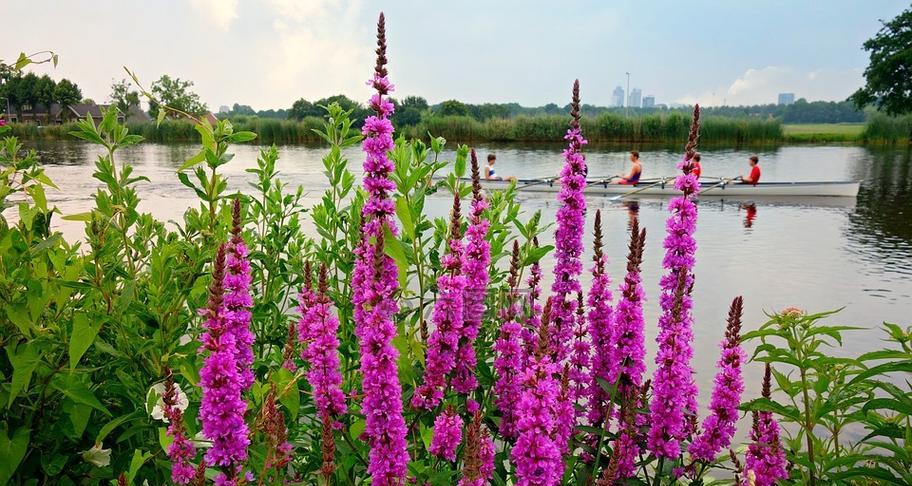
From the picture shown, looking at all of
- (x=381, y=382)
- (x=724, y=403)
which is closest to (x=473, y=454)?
(x=381, y=382)

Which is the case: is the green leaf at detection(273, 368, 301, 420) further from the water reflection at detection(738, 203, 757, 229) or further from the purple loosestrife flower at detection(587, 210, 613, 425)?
the water reflection at detection(738, 203, 757, 229)

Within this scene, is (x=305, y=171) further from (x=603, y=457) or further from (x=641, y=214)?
(x=603, y=457)

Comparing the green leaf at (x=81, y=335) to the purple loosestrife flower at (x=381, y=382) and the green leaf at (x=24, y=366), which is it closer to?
the green leaf at (x=24, y=366)

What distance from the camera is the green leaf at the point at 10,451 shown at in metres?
2.06

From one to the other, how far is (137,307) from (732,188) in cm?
2585

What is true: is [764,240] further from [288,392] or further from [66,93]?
[66,93]

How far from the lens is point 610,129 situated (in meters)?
58.8

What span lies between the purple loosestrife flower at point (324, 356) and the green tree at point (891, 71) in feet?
214

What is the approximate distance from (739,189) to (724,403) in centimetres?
2478

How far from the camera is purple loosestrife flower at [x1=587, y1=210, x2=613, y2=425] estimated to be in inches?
112

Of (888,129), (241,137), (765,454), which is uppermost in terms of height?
(888,129)

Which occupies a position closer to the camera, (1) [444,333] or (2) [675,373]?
(1) [444,333]

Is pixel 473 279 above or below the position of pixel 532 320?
above

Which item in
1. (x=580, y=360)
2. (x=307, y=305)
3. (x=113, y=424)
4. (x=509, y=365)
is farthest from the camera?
(x=580, y=360)
